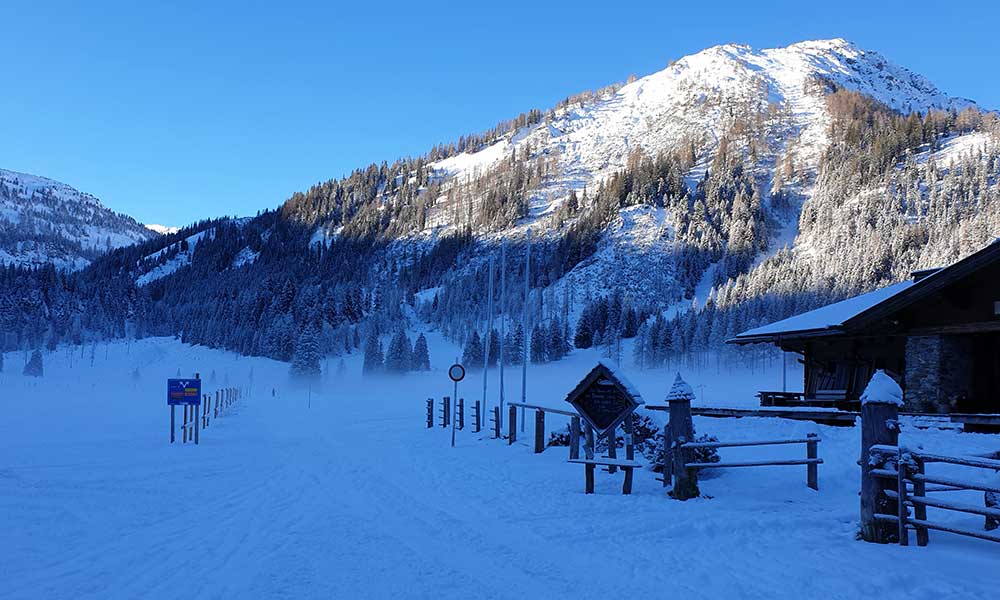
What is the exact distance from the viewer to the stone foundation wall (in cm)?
1844

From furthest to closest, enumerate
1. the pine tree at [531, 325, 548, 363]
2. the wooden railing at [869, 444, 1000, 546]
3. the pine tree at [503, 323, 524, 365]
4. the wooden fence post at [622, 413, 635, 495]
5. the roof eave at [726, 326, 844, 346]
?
the pine tree at [531, 325, 548, 363] < the pine tree at [503, 323, 524, 365] < the roof eave at [726, 326, 844, 346] < the wooden fence post at [622, 413, 635, 495] < the wooden railing at [869, 444, 1000, 546]

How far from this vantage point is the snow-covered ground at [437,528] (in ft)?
22.2

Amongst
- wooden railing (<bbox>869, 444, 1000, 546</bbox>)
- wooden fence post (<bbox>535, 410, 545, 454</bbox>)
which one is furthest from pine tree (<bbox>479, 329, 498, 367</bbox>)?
wooden railing (<bbox>869, 444, 1000, 546</bbox>)

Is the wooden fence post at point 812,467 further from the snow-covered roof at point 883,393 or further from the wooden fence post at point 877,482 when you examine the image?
the snow-covered roof at point 883,393

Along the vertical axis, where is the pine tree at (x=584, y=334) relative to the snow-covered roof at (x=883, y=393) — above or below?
above

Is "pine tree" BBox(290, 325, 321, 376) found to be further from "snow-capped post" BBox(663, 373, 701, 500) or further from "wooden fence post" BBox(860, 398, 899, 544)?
"wooden fence post" BBox(860, 398, 899, 544)

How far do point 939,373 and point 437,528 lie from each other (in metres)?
15.6

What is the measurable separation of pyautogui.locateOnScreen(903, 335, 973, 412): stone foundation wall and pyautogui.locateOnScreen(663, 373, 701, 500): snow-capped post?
10642mm

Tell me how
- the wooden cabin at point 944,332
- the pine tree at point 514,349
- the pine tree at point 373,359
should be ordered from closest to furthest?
the wooden cabin at point 944,332
the pine tree at point 514,349
the pine tree at point 373,359

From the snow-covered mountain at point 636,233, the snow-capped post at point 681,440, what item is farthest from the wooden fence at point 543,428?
the snow-covered mountain at point 636,233

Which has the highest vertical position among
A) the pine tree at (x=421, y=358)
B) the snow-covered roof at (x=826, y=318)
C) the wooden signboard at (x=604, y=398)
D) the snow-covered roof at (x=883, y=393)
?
the snow-covered roof at (x=826, y=318)

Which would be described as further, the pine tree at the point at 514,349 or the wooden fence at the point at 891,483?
the pine tree at the point at 514,349

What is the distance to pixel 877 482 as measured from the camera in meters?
8.02

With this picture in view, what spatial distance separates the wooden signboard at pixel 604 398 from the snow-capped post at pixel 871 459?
186 inches
